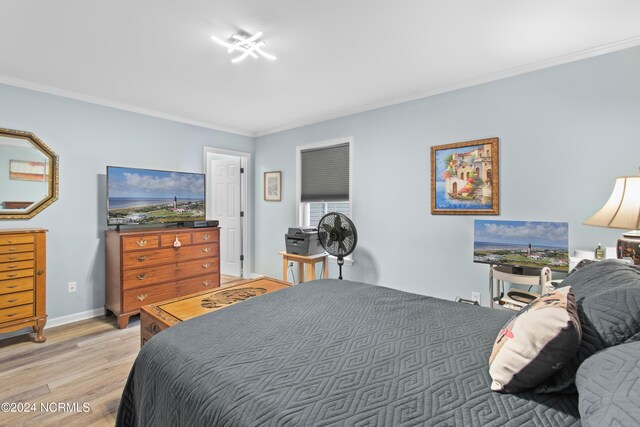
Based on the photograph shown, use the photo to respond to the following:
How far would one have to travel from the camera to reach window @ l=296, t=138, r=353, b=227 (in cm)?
377

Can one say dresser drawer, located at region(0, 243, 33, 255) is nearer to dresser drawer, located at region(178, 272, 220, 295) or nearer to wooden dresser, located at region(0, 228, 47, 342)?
wooden dresser, located at region(0, 228, 47, 342)

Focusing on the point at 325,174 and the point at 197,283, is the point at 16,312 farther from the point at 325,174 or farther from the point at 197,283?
the point at 325,174

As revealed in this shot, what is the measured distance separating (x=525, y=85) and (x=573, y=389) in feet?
8.41

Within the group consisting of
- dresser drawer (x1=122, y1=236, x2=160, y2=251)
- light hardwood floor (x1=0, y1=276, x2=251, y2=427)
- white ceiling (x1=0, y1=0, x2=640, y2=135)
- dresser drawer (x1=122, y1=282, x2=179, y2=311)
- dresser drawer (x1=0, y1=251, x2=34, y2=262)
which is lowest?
light hardwood floor (x1=0, y1=276, x2=251, y2=427)

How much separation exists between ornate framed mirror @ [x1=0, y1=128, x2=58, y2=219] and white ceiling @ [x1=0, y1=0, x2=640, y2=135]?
541mm

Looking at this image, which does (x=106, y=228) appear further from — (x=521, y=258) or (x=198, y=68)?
(x=521, y=258)

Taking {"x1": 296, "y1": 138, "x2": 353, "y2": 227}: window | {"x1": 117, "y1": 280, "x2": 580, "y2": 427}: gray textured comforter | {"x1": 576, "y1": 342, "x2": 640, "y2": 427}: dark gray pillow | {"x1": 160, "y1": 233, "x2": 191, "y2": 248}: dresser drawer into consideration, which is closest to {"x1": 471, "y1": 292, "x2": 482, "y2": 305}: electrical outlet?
{"x1": 117, "y1": 280, "x2": 580, "y2": 427}: gray textured comforter

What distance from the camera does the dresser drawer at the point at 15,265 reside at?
2489 mm

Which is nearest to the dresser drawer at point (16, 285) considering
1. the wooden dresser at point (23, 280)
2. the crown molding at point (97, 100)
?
the wooden dresser at point (23, 280)

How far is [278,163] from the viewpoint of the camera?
450 centimetres

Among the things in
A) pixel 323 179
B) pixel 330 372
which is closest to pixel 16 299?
pixel 330 372

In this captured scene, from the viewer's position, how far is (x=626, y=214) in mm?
1580

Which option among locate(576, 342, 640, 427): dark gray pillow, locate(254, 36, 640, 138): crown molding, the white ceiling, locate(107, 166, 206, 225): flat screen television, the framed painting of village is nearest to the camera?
locate(576, 342, 640, 427): dark gray pillow

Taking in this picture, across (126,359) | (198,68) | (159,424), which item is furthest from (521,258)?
(126,359)
